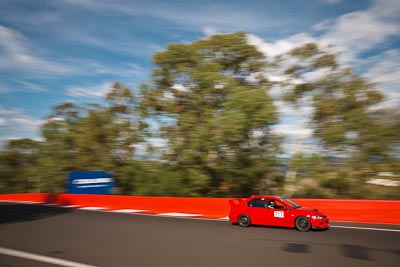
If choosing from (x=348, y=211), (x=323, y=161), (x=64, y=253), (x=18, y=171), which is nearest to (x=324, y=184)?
(x=323, y=161)

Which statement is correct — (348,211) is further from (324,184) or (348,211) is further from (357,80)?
(357,80)

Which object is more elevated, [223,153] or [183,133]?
[183,133]

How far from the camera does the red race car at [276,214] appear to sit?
10.9m

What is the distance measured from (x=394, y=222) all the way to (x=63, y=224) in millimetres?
13107

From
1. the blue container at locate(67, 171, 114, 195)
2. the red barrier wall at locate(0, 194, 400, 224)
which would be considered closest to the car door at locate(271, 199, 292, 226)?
the red barrier wall at locate(0, 194, 400, 224)

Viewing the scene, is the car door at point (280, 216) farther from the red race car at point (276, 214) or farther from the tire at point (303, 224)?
the tire at point (303, 224)

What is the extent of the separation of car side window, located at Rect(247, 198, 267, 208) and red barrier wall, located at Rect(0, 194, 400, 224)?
2.93 meters

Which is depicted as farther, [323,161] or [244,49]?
[244,49]

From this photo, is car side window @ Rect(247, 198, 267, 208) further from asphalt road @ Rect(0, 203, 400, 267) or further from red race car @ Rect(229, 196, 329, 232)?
asphalt road @ Rect(0, 203, 400, 267)

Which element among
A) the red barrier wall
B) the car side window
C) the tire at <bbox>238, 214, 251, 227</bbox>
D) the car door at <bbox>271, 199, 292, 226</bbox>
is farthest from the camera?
the red barrier wall

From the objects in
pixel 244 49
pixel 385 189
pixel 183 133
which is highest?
pixel 244 49

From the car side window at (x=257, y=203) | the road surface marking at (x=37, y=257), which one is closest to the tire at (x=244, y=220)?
the car side window at (x=257, y=203)

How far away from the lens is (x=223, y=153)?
21.7 m

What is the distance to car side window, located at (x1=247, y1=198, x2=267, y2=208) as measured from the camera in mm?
12094
